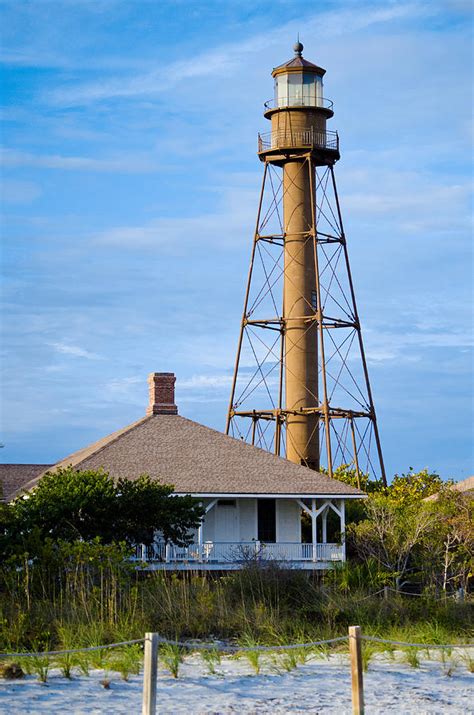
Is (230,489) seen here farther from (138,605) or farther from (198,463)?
(138,605)

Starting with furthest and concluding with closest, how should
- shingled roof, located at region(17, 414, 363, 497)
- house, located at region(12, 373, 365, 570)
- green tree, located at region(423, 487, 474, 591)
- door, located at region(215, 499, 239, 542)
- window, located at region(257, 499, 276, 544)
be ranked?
1. window, located at region(257, 499, 276, 544)
2. door, located at region(215, 499, 239, 542)
3. shingled roof, located at region(17, 414, 363, 497)
4. house, located at region(12, 373, 365, 570)
5. green tree, located at region(423, 487, 474, 591)

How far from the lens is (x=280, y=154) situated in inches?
1857

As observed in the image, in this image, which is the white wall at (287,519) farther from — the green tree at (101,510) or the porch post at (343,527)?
the green tree at (101,510)

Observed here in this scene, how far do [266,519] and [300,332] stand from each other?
1024 cm

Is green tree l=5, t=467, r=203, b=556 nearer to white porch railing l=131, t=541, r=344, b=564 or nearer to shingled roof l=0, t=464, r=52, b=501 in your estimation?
white porch railing l=131, t=541, r=344, b=564

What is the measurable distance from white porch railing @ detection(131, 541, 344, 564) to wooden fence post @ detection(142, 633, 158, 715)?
66.2ft

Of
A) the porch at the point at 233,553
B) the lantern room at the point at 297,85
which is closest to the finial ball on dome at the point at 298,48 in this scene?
the lantern room at the point at 297,85

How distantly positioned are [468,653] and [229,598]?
4380 mm

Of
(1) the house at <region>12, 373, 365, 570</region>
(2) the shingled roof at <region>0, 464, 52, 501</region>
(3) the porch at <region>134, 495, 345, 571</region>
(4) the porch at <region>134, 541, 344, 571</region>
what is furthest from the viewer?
(2) the shingled roof at <region>0, 464, 52, 501</region>

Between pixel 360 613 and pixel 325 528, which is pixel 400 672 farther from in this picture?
pixel 325 528

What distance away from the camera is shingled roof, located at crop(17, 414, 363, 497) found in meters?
35.9

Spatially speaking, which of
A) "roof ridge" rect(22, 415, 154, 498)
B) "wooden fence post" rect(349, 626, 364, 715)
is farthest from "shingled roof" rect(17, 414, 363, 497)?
"wooden fence post" rect(349, 626, 364, 715)

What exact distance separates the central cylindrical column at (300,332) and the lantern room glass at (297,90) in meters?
4.20

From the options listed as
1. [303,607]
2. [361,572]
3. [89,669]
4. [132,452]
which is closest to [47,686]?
[89,669]
